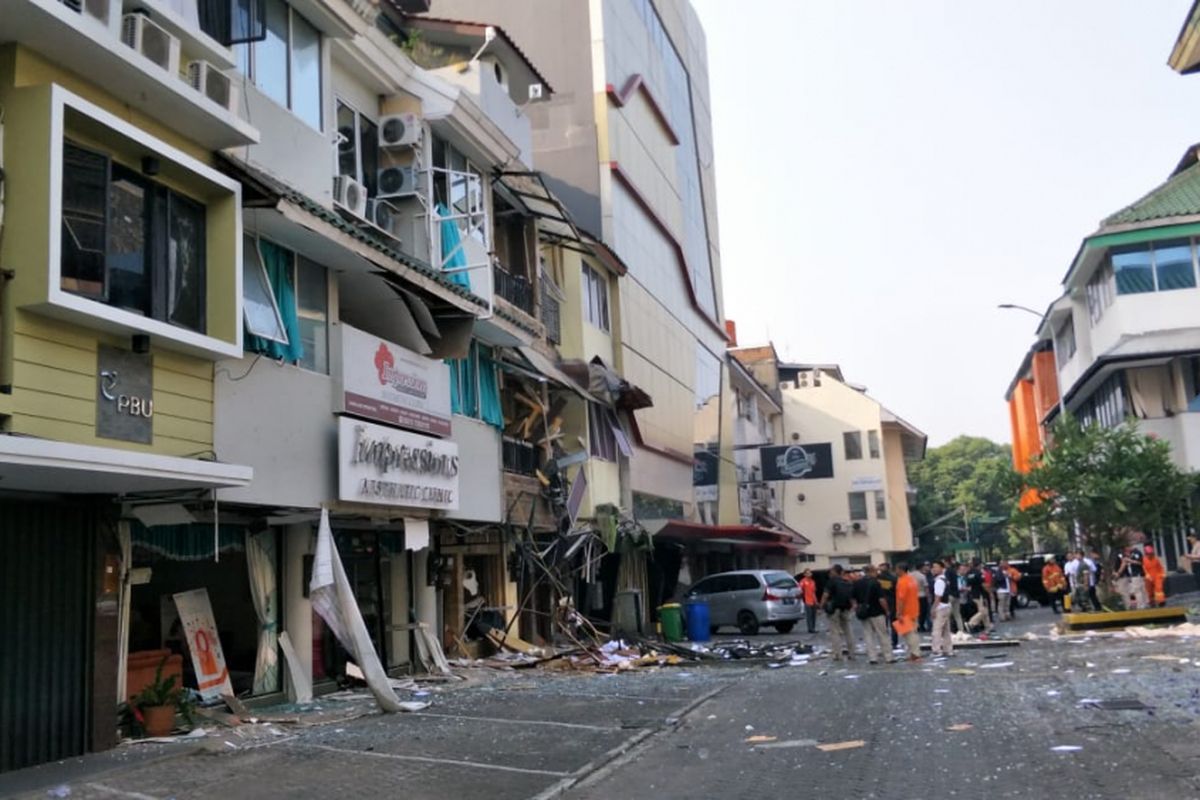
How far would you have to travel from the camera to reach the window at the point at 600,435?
24.8 meters

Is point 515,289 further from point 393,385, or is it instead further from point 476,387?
point 393,385

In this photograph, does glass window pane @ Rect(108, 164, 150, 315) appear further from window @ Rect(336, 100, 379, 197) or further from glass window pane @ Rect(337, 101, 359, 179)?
glass window pane @ Rect(337, 101, 359, 179)

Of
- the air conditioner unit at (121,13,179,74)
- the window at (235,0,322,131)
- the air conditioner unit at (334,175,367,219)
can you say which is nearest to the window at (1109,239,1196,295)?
the air conditioner unit at (334,175,367,219)

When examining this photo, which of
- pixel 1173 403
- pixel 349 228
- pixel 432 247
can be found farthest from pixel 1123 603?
pixel 349 228

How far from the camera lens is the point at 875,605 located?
17578mm

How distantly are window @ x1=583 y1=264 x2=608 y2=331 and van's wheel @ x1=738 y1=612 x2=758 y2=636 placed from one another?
8.22 metres

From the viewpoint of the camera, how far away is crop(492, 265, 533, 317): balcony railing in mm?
21031

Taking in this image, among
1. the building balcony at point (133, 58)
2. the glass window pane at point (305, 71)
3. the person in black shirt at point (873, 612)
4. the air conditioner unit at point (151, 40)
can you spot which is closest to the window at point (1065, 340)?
the person in black shirt at point (873, 612)

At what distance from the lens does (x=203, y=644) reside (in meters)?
13.0

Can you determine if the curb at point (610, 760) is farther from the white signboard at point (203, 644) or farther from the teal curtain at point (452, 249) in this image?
the teal curtain at point (452, 249)

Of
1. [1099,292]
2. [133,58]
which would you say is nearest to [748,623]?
[1099,292]

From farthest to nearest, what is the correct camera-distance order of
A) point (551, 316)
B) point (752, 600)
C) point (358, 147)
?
point (752, 600), point (551, 316), point (358, 147)

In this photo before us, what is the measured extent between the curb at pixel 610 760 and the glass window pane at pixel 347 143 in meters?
8.98

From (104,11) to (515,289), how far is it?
1255cm
